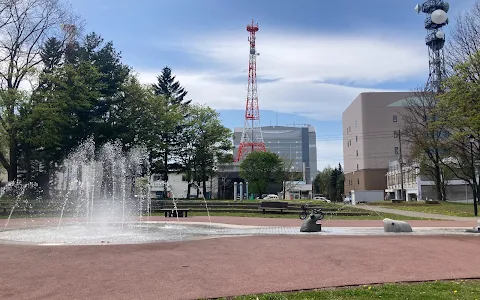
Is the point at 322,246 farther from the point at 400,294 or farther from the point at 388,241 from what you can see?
the point at 400,294

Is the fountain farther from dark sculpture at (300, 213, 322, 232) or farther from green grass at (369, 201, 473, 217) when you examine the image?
green grass at (369, 201, 473, 217)

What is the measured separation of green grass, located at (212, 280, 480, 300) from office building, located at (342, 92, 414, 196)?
231 feet

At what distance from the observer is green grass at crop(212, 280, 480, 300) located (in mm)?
5980

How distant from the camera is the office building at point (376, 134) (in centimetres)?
7456

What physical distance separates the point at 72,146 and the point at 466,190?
5085cm

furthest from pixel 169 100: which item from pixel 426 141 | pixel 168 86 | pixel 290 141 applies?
pixel 290 141

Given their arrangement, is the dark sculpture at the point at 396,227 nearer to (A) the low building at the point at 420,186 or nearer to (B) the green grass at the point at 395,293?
(B) the green grass at the point at 395,293

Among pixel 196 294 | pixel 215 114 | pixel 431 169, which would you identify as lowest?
pixel 196 294

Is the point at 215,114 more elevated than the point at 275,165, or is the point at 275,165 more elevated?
the point at 215,114

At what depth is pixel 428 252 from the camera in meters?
10.0

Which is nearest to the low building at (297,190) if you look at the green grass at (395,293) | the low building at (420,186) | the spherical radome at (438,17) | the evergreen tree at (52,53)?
the low building at (420,186)

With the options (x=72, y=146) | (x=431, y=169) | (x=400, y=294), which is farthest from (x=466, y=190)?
(x=400, y=294)

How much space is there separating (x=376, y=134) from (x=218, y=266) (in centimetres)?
7153

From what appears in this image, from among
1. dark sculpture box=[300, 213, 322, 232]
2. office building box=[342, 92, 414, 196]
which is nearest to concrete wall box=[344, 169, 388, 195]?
office building box=[342, 92, 414, 196]
